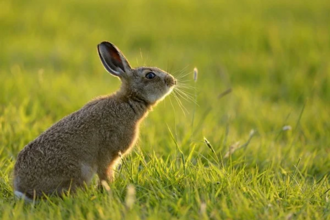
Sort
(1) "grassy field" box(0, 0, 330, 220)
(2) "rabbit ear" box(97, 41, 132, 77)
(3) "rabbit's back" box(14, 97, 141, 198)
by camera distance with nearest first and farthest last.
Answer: (1) "grassy field" box(0, 0, 330, 220) → (3) "rabbit's back" box(14, 97, 141, 198) → (2) "rabbit ear" box(97, 41, 132, 77)

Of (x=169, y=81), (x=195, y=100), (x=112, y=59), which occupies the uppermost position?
(x=112, y=59)

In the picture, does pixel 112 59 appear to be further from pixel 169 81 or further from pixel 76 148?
pixel 76 148

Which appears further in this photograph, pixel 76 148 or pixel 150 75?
pixel 150 75

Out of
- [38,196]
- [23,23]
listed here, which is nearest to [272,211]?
[38,196]

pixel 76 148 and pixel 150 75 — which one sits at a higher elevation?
pixel 150 75

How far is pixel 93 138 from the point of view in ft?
15.9

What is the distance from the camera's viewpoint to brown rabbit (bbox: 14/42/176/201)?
4594 millimetres

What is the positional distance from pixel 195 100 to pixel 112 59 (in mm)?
882

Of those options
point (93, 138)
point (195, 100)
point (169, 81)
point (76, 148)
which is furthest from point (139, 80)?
point (76, 148)

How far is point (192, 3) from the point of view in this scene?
14.7 metres

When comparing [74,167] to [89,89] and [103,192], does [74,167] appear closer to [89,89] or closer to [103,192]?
[103,192]

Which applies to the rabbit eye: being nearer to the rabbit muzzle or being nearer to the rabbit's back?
the rabbit muzzle

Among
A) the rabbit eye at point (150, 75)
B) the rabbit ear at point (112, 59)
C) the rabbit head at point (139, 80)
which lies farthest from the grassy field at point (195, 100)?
the rabbit ear at point (112, 59)

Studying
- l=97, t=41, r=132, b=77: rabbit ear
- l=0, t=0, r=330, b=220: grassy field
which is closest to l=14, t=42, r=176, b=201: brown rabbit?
l=97, t=41, r=132, b=77: rabbit ear
